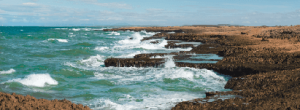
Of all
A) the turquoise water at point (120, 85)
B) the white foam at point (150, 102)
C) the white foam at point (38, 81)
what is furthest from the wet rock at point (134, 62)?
the white foam at point (150, 102)

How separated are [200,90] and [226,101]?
3.56m

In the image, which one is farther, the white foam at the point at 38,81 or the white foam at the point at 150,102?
the white foam at the point at 38,81

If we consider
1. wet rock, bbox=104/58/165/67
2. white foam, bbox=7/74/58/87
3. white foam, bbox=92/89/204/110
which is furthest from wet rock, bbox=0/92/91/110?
wet rock, bbox=104/58/165/67

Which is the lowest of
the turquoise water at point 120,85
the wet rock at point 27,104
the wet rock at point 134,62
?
the turquoise water at point 120,85

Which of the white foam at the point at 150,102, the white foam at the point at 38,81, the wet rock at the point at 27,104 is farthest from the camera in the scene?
the white foam at the point at 38,81

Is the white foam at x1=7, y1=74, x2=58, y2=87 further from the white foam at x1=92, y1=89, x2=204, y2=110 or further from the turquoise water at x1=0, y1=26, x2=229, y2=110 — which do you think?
the white foam at x1=92, y1=89, x2=204, y2=110

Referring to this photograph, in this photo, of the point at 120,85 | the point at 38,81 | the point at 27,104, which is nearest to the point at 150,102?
the point at 120,85

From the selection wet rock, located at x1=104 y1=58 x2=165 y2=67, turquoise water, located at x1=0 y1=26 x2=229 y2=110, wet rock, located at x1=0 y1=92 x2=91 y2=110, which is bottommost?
turquoise water, located at x1=0 y1=26 x2=229 y2=110

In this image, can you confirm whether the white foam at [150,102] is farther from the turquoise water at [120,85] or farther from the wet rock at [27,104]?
the wet rock at [27,104]

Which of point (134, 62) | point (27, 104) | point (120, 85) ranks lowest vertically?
point (120, 85)

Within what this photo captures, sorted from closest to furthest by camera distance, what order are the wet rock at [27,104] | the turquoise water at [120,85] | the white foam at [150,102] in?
the wet rock at [27,104] → the white foam at [150,102] → the turquoise water at [120,85]

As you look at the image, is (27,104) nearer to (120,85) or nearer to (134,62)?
(120,85)

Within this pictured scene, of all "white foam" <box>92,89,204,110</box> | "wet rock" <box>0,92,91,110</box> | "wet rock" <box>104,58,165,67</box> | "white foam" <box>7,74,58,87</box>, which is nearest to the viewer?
"wet rock" <box>0,92,91,110</box>

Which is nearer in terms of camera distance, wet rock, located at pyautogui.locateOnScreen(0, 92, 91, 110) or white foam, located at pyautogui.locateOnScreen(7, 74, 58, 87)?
wet rock, located at pyautogui.locateOnScreen(0, 92, 91, 110)
